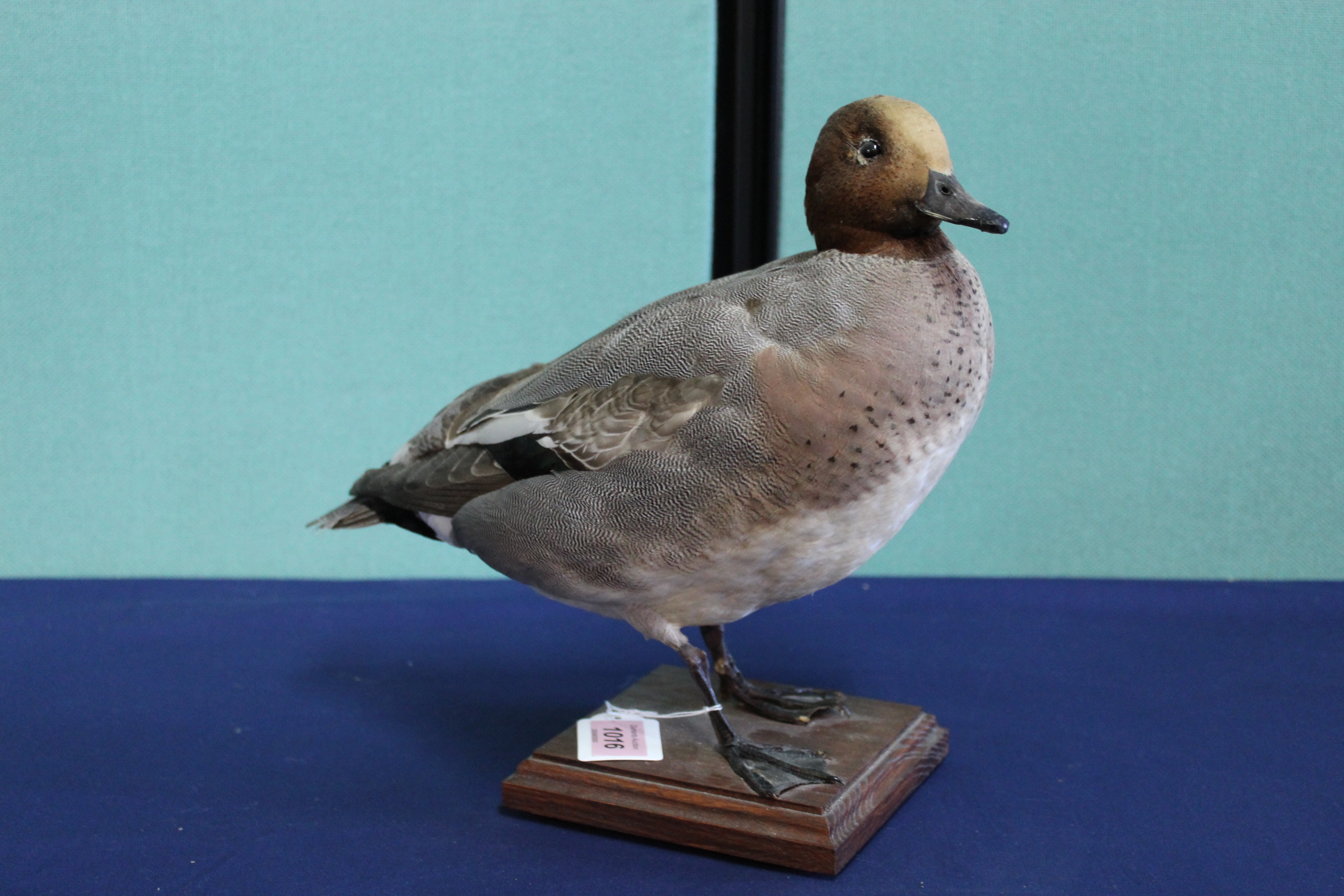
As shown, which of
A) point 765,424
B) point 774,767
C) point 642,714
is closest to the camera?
point 765,424

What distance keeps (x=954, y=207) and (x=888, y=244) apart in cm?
7

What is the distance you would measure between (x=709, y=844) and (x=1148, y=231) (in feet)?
4.24

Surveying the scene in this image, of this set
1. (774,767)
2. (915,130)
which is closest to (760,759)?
(774,767)

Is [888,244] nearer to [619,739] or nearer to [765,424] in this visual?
[765,424]

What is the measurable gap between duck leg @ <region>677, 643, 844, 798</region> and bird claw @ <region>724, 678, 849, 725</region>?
0.08 meters

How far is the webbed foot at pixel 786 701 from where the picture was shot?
1.31 metres

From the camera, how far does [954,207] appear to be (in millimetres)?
1059

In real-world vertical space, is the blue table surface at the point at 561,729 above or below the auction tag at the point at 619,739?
below

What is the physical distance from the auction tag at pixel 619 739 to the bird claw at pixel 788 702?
0.38ft

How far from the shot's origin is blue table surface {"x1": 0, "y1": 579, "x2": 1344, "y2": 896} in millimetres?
1111

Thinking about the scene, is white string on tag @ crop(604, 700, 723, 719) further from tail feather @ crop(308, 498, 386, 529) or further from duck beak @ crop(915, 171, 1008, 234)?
duck beak @ crop(915, 171, 1008, 234)

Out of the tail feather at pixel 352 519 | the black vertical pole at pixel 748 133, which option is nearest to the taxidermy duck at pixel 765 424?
the tail feather at pixel 352 519

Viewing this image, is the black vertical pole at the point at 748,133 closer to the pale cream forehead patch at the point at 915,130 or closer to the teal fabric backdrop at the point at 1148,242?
the teal fabric backdrop at the point at 1148,242

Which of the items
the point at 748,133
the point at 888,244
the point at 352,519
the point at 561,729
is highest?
the point at 748,133
